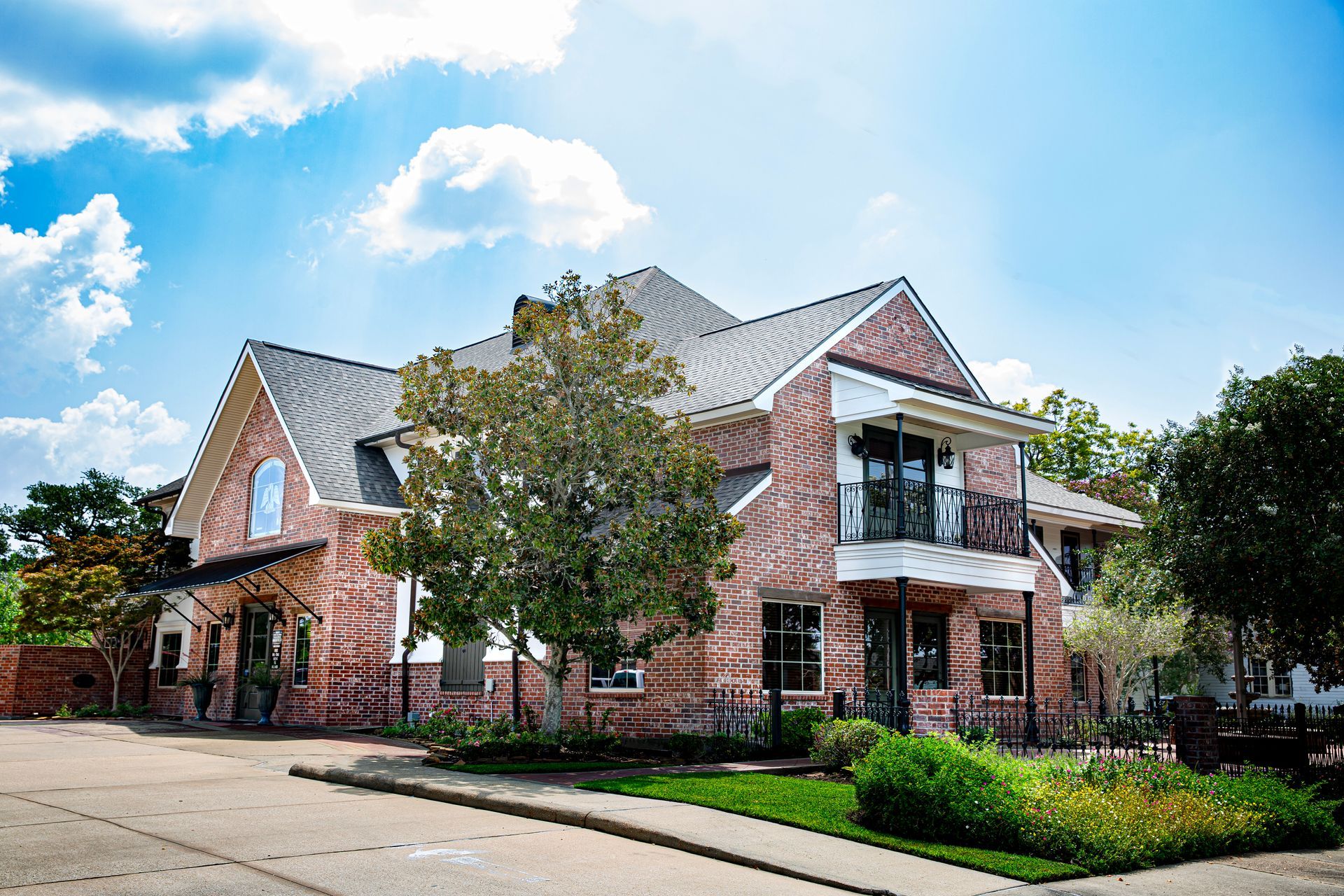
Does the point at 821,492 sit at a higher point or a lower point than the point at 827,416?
lower

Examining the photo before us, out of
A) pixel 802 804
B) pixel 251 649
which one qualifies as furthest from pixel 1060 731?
pixel 251 649

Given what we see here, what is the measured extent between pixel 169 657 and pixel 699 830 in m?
21.2

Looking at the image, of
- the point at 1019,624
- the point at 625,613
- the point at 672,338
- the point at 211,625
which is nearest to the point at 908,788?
the point at 625,613

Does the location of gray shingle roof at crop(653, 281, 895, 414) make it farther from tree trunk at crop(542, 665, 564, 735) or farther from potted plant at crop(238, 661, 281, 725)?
potted plant at crop(238, 661, 281, 725)

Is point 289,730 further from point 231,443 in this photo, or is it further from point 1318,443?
point 1318,443

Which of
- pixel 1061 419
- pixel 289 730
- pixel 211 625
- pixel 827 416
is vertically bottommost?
→ pixel 289 730

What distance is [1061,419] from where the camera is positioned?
145ft

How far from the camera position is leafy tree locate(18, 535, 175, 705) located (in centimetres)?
2452

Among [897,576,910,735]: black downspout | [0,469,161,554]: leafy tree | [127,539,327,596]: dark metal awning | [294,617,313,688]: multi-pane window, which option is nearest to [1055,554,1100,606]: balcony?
[897,576,910,735]: black downspout

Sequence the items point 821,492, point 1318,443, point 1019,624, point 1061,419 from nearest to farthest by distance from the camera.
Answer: point 1318,443, point 821,492, point 1019,624, point 1061,419

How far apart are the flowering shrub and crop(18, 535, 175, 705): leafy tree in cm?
1936

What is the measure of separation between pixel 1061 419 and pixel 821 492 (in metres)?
28.7

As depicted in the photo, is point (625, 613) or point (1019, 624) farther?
point (1019, 624)

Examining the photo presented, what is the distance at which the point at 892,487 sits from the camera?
19.2m
